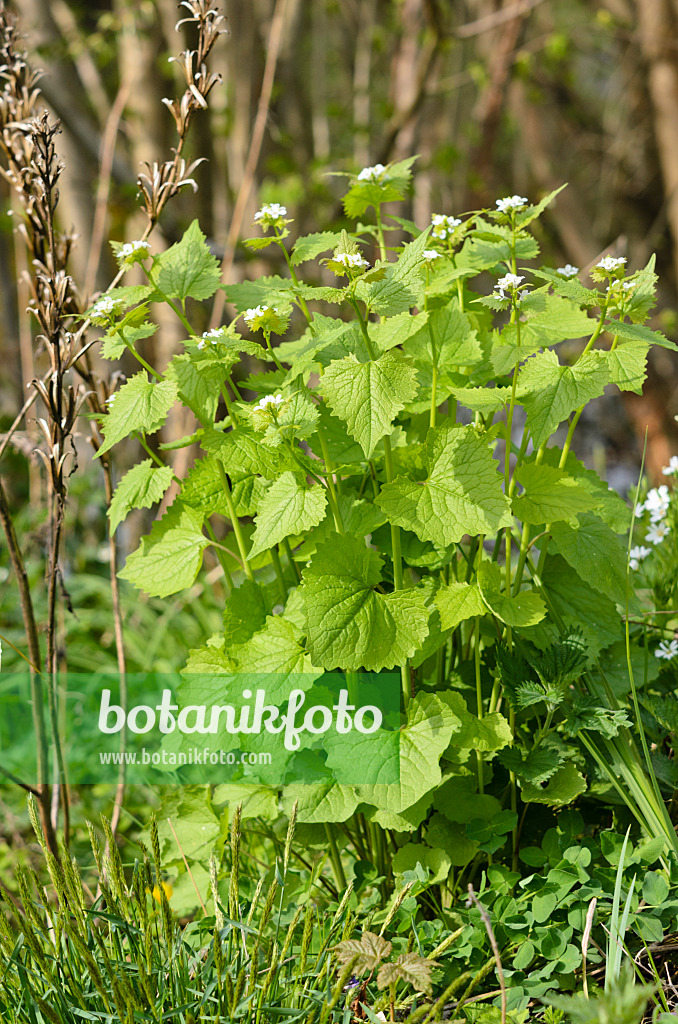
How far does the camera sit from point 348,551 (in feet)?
3.89

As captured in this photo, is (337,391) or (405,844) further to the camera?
(405,844)

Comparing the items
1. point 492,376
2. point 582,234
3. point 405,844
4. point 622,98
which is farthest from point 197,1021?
point 622,98

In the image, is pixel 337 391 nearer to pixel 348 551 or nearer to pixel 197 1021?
pixel 348 551

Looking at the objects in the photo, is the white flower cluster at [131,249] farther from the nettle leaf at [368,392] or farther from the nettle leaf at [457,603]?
the nettle leaf at [457,603]

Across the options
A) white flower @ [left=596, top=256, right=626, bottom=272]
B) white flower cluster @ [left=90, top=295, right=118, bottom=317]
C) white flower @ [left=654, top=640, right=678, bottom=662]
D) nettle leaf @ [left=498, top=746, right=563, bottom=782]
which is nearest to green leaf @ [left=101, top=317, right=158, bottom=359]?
white flower cluster @ [left=90, top=295, right=118, bottom=317]

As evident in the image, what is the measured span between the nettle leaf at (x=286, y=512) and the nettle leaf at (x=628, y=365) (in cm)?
47

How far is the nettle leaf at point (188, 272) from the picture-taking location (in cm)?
130

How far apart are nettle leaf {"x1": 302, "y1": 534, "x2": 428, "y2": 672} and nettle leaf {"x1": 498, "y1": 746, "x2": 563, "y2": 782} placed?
254 millimetres

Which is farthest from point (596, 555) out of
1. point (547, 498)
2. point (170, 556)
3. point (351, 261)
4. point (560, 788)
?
point (170, 556)

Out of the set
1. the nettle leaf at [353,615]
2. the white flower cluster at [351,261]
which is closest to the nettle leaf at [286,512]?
the nettle leaf at [353,615]

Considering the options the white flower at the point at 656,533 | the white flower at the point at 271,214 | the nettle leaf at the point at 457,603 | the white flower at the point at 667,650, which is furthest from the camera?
the white flower at the point at 656,533

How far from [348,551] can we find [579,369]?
1.39 feet

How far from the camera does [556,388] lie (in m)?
1.15

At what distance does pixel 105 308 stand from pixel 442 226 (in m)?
0.56
